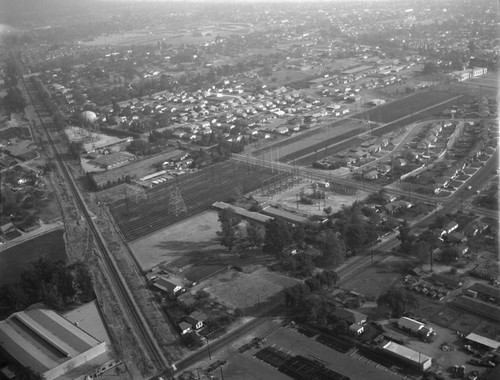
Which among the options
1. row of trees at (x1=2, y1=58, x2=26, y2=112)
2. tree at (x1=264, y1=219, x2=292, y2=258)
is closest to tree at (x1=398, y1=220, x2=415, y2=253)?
tree at (x1=264, y1=219, x2=292, y2=258)

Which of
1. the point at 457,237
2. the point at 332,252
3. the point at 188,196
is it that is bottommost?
the point at 188,196

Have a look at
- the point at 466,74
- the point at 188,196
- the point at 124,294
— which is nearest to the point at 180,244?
the point at 124,294

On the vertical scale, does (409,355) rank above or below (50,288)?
below

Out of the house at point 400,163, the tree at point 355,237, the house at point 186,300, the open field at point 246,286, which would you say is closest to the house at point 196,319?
the house at point 186,300

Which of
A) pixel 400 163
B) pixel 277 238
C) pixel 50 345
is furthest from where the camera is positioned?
pixel 400 163

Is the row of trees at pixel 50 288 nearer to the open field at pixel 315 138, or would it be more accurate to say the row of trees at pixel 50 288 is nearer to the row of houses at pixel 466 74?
the open field at pixel 315 138

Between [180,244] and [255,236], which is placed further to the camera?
[180,244]

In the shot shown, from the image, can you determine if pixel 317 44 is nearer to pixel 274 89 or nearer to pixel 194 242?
pixel 274 89

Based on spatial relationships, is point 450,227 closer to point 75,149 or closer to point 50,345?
point 50,345
